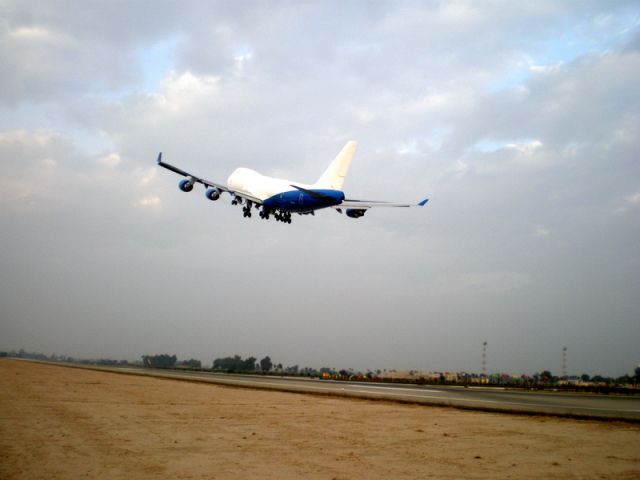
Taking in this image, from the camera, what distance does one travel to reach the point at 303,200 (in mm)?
47625

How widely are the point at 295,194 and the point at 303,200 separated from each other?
42.1 inches

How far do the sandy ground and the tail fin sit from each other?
2462 cm

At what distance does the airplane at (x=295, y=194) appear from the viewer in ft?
152

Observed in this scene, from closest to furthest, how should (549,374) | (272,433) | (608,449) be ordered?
(608,449), (272,433), (549,374)

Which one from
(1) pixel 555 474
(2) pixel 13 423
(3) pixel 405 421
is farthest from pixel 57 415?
(1) pixel 555 474

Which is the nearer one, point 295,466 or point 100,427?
point 295,466

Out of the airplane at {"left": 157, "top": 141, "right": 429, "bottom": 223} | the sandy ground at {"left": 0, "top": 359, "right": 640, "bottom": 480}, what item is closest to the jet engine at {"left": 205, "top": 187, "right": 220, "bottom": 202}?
the airplane at {"left": 157, "top": 141, "right": 429, "bottom": 223}

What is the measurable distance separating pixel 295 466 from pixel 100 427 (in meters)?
10.3

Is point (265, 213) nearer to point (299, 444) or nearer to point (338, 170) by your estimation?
point (338, 170)

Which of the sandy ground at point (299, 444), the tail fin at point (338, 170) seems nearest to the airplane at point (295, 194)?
the tail fin at point (338, 170)

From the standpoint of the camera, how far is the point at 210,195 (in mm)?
52906

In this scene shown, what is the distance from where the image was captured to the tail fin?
161 ft

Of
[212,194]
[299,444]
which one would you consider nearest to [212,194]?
[212,194]

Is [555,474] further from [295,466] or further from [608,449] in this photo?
[295,466]
